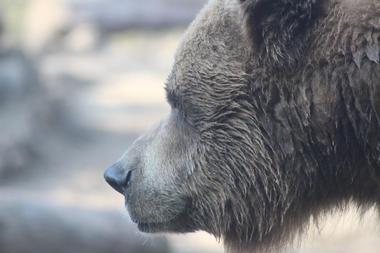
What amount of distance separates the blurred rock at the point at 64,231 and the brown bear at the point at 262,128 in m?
2.63

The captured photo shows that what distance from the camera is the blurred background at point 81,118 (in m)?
6.49

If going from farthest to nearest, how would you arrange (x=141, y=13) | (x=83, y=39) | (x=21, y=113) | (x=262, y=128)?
1. (x=83, y=39)
2. (x=141, y=13)
3. (x=21, y=113)
4. (x=262, y=128)

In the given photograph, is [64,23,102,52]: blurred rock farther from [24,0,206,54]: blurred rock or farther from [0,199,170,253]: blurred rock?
[0,199,170,253]: blurred rock

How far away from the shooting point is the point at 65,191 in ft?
32.7

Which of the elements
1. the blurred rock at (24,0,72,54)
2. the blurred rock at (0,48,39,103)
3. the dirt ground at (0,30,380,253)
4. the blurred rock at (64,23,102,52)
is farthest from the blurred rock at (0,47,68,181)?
the blurred rock at (64,23,102,52)

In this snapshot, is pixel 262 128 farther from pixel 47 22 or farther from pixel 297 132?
pixel 47 22

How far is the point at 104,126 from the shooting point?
41.1 ft

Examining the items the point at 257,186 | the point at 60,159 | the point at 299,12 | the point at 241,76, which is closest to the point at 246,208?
the point at 257,186

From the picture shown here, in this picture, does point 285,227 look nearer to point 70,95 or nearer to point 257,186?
point 257,186

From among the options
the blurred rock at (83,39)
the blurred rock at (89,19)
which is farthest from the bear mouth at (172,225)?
the blurred rock at (83,39)

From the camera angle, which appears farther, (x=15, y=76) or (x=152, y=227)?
(x=15, y=76)

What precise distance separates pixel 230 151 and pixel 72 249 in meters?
3.16

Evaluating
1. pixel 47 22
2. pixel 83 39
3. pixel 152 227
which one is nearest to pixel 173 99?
pixel 152 227

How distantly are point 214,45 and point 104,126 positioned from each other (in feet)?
30.2
